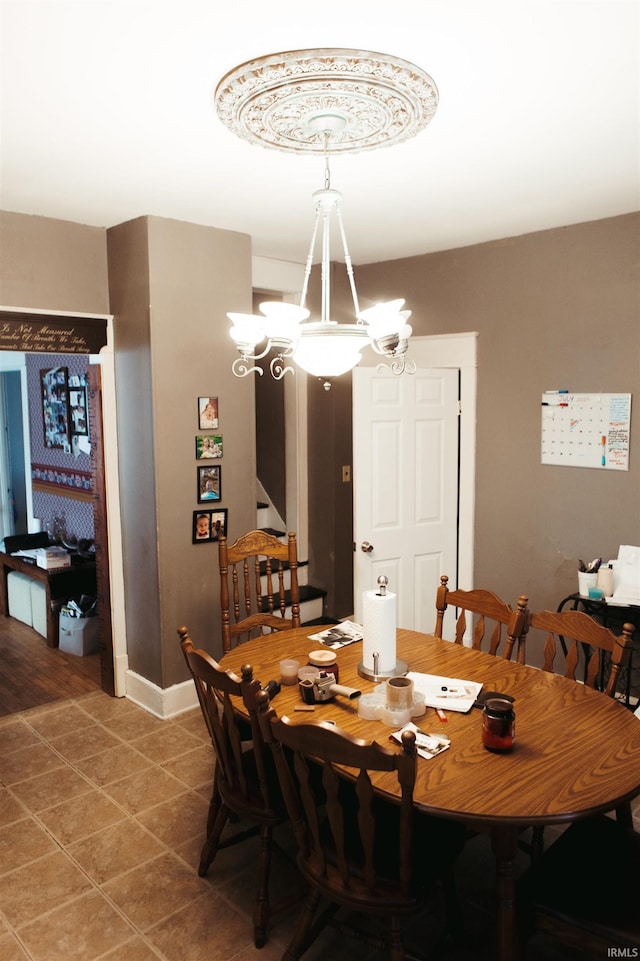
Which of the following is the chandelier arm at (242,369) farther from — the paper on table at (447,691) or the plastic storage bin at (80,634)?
the plastic storage bin at (80,634)

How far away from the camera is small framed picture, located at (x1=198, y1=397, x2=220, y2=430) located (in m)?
3.72

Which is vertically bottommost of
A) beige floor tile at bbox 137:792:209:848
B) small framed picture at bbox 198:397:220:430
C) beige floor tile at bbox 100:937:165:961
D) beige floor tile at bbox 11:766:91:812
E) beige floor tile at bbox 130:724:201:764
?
beige floor tile at bbox 100:937:165:961

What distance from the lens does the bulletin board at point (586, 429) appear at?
355cm

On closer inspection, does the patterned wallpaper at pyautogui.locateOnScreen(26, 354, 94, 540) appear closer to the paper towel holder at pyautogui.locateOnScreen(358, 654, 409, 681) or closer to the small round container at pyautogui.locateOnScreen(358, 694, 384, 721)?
the paper towel holder at pyautogui.locateOnScreen(358, 654, 409, 681)

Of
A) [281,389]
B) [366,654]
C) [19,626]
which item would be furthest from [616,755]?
[19,626]

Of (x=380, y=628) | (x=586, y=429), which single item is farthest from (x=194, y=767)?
(x=586, y=429)

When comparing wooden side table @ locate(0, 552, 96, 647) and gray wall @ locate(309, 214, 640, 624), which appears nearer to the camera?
gray wall @ locate(309, 214, 640, 624)

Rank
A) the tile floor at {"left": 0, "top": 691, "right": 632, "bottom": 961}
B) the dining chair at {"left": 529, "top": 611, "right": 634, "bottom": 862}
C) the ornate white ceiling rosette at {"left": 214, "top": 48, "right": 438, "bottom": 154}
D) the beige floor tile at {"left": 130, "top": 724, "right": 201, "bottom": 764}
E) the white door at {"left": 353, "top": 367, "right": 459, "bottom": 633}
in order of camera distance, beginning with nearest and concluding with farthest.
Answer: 1. the ornate white ceiling rosette at {"left": 214, "top": 48, "right": 438, "bottom": 154}
2. the tile floor at {"left": 0, "top": 691, "right": 632, "bottom": 961}
3. the dining chair at {"left": 529, "top": 611, "right": 634, "bottom": 862}
4. the beige floor tile at {"left": 130, "top": 724, "right": 201, "bottom": 764}
5. the white door at {"left": 353, "top": 367, "right": 459, "bottom": 633}

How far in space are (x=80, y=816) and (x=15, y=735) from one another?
3.03 ft

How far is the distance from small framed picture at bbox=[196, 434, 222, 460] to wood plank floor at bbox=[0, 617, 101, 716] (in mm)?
1651

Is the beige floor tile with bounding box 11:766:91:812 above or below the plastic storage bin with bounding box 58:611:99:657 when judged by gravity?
below

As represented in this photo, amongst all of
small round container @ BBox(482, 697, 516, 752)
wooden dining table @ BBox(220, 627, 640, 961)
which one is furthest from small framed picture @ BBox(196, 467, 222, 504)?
small round container @ BBox(482, 697, 516, 752)

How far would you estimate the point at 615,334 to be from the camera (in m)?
3.55

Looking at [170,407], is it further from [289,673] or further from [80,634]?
[80,634]
